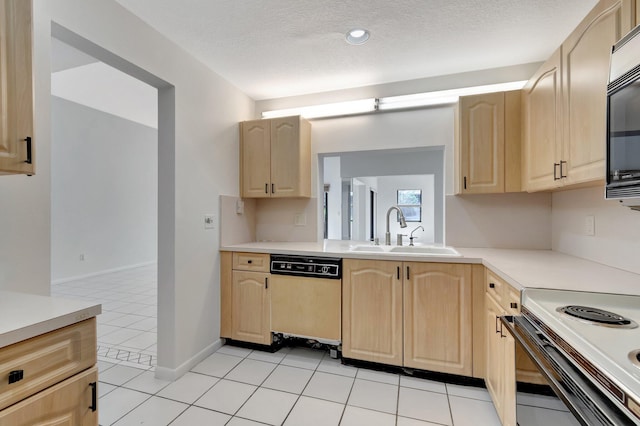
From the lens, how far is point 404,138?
2766mm

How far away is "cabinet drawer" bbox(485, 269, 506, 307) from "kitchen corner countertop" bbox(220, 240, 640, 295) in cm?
6

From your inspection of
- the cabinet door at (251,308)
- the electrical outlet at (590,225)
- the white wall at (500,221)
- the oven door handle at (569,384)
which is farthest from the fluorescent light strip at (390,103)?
the oven door handle at (569,384)

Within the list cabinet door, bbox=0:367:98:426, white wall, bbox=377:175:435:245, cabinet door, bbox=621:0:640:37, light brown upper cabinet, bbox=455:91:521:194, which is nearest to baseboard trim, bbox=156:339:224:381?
cabinet door, bbox=0:367:98:426

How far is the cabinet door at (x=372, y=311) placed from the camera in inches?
85.1

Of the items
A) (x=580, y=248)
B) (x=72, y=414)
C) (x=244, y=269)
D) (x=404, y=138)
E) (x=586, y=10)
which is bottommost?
(x=72, y=414)

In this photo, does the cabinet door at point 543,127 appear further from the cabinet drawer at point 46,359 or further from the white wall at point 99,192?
the white wall at point 99,192

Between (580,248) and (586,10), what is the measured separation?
4.86 ft

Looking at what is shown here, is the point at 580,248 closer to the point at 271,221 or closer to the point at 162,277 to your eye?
the point at 271,221

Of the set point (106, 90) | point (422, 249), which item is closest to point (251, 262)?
point (422, 249)

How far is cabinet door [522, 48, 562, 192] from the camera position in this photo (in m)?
1.67

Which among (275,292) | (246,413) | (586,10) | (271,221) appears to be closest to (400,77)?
(586,10)

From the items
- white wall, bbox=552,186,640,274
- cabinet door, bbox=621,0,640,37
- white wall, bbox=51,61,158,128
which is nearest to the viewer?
cabinet door, bbox=621,0,640,37

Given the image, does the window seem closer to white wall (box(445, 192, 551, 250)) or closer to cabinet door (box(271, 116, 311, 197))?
A: white wall (box(445, 192, 551, 250))

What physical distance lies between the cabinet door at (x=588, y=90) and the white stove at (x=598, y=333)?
1.83 ft
